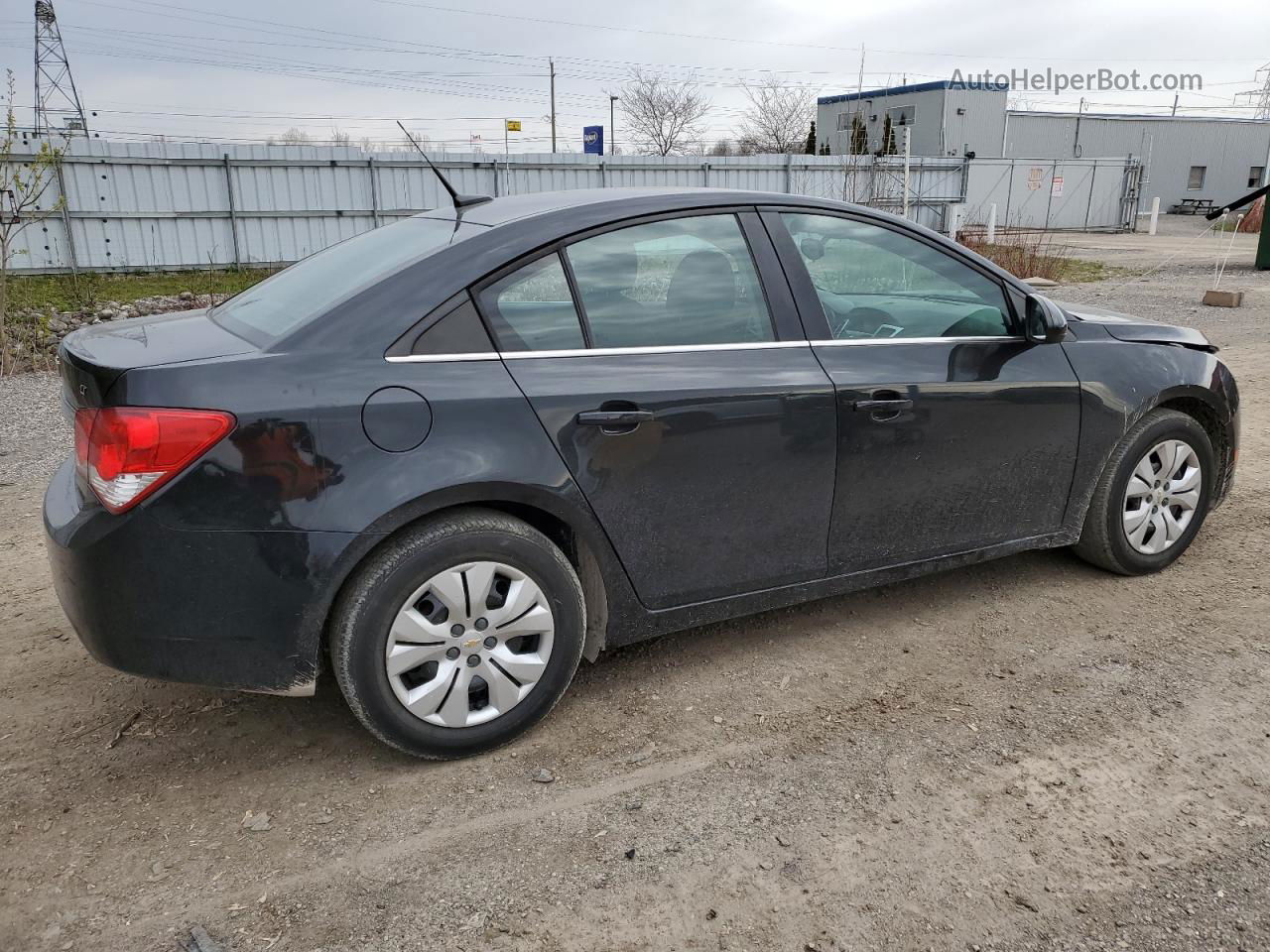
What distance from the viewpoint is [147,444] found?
2.43 metres

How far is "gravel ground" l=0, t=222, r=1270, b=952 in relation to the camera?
2.26 metres

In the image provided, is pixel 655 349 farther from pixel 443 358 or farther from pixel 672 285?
pixel 443 358

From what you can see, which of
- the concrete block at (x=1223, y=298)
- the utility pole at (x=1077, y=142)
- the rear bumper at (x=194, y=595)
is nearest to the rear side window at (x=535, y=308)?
the rear bumper at (x=194, y=595)

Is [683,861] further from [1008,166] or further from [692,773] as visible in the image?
[1008,166]

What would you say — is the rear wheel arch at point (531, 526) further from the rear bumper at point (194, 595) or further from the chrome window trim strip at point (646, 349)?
the chrome window trim strip at point (646, 349)

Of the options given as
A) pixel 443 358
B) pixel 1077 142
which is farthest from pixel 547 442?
pixel 1077 142

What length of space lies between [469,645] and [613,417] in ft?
2.52

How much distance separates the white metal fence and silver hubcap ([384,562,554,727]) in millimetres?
14954

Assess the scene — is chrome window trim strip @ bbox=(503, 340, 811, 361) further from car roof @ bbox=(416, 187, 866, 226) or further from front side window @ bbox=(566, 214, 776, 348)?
car roof @ bbox=(416, 187, 866, 226)

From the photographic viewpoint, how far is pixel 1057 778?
276 centimetres

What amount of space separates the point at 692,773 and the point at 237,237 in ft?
61.4

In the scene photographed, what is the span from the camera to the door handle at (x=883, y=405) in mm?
3236

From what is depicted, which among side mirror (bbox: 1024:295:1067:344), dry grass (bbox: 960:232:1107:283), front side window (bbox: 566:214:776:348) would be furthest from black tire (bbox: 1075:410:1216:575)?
dry grass (bbox: 960:232:1107:283)

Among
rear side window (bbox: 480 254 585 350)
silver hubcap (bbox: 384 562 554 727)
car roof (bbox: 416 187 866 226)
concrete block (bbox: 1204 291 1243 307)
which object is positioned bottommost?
concrete block (bbox: 1204 291 1243 307)
